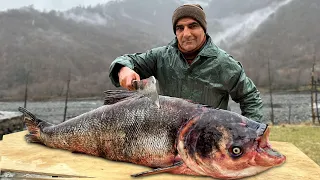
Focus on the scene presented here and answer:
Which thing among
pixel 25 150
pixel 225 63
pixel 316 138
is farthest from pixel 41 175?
pixel 316 138

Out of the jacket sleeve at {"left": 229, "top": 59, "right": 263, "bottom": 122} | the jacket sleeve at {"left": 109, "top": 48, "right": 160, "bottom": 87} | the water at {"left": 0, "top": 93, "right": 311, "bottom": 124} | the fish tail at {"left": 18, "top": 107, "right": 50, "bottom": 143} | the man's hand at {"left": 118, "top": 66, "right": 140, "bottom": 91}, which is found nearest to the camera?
the man's hand at {"left": 118, "top": 66, "right": 140, "bottom": 91}

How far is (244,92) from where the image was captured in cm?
417

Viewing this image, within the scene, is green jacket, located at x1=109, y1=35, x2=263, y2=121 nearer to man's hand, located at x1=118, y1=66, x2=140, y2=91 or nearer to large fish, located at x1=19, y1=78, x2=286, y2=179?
man's hand, located at x1=118, y1=66, x2=140, y2=91

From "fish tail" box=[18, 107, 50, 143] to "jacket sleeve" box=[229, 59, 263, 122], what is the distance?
8.42 feet

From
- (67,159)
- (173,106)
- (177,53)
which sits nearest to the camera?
(173,106)

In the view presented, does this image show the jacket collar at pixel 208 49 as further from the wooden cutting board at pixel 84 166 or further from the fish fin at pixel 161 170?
the fish fin at pixel 161 170

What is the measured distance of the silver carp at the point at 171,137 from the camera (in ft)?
7.98

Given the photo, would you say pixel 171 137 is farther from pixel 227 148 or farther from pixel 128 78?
pixel 128 78

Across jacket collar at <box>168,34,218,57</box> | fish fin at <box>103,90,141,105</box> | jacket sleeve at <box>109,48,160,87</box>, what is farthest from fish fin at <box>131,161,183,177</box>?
jacket sleeve at <box>109,48,160,87</box>

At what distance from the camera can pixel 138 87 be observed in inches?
119

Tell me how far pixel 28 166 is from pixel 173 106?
1529 millimetres

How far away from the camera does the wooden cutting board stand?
2637 millimetres

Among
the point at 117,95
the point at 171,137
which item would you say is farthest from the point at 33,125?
the point at 171,137

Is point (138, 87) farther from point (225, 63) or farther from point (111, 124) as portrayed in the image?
point (225, 63)
